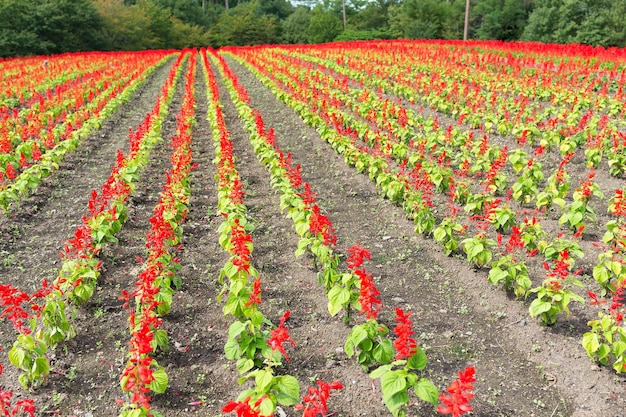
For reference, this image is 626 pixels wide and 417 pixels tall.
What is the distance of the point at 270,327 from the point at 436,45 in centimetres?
3158

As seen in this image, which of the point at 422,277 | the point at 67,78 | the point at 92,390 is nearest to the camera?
the point at 92,390

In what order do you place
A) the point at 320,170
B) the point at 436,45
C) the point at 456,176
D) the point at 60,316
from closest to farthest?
the point at 60,316 < the point at 456,176 < the point at 320,170 < the point at 436,45

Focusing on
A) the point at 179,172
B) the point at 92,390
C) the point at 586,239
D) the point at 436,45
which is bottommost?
the point at 92,390

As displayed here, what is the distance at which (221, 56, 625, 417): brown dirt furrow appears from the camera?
4.21 meters

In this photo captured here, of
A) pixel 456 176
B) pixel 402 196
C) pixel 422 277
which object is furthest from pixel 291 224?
pixel 456 176

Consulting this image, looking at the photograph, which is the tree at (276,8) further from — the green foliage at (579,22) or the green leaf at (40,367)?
the green leaf at (40,367)

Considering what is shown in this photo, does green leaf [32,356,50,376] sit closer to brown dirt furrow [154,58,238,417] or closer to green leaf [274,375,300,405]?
brown dirt furrow [154,58,238,417]

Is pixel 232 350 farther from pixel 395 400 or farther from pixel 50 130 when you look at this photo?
pixel 50 130

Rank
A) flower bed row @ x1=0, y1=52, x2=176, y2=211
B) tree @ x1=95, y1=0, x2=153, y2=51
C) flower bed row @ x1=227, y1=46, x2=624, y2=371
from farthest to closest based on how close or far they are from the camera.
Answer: tree @ x1=95, y1=0, x2=153, y2=51 < flower bed row @ x1=0, y1=52, x2=176, y2=211 < flower bed row @ x1=227, y1=46, x2=624, y2=371

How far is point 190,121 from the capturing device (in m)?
13.0

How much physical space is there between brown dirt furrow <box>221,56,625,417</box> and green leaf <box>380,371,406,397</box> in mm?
837

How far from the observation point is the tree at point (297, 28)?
6581cm

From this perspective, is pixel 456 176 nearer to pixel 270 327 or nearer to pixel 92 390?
pixel 270 327

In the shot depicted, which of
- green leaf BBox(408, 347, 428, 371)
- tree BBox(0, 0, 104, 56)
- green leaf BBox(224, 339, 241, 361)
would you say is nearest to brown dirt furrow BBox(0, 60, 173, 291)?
green leaf BBox(224, 339, 241, 361)
